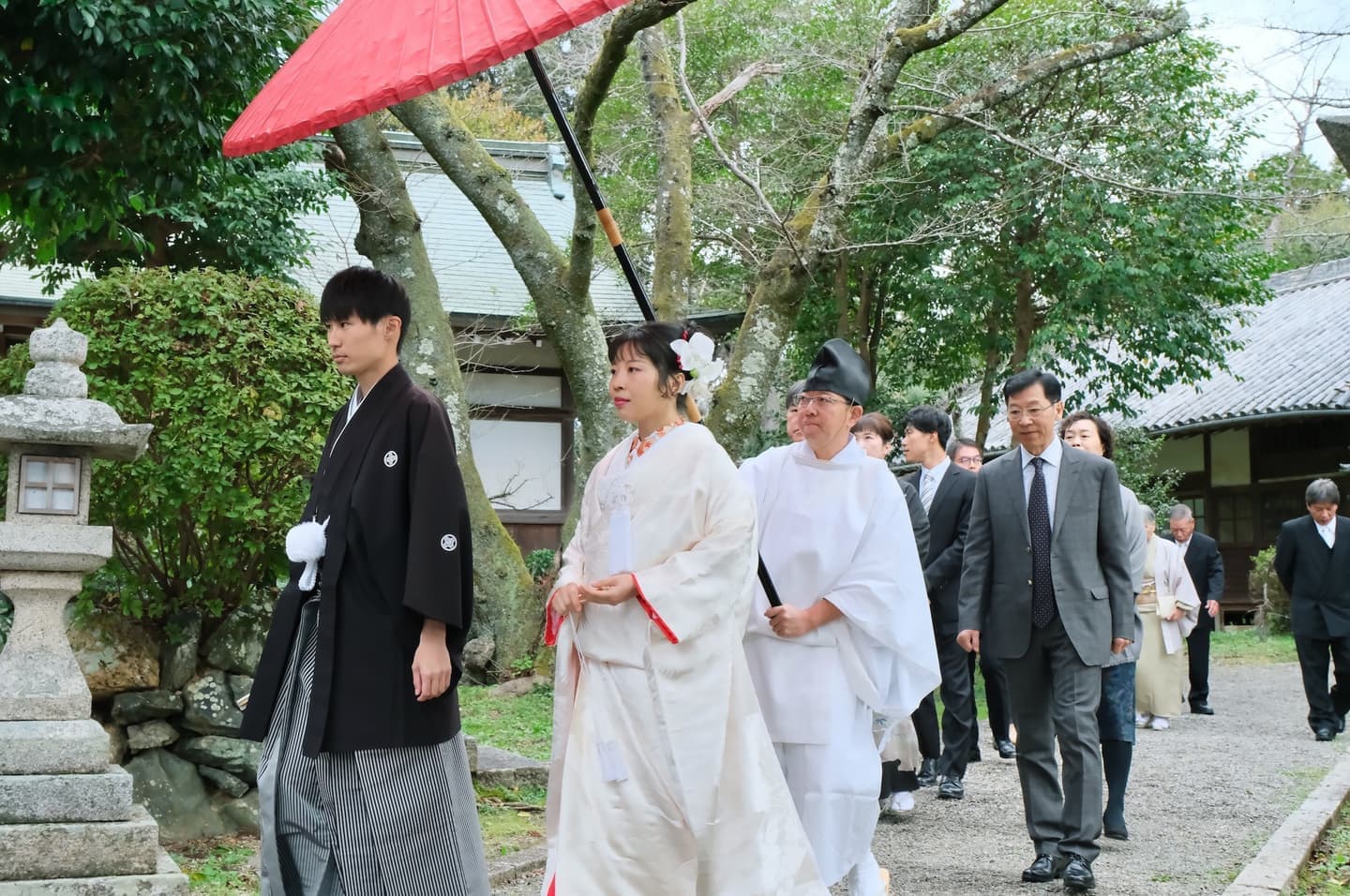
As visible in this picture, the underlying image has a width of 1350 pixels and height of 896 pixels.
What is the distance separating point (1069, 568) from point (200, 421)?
3.91m

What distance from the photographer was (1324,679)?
10500 mm

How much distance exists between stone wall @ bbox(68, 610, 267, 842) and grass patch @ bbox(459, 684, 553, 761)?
2.23m

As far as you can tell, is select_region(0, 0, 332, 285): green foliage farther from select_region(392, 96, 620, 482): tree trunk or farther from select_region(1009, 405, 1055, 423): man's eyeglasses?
select_region(1009, 405, 1055, 423): man's eyeglasses

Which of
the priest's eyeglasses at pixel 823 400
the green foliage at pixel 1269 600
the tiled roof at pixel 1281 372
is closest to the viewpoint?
the priest's eyeglasses at pixel 823 400

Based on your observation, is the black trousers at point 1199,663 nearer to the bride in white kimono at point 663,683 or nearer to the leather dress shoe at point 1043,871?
the leather dress shoe at point 1043,871

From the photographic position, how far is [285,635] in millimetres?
3779

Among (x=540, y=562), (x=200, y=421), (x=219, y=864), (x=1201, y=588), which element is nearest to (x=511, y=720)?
(x=219, y=864)

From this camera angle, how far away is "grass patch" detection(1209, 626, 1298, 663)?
1784cm

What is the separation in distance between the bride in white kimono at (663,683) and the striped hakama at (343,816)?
386 mm

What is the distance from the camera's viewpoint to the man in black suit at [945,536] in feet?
26.1

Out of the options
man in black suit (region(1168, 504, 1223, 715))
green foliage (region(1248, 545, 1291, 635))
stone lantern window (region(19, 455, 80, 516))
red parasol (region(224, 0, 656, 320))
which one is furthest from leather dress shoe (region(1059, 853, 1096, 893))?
green foliage (region(1248, 545, 1291, 635))

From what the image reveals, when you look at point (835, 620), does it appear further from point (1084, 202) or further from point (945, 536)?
point (1084, 202)

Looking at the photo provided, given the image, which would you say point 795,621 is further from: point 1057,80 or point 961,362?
point 961,362

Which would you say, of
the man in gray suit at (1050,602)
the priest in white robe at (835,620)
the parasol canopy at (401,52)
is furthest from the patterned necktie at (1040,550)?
the parasol canopy at (401,52)
